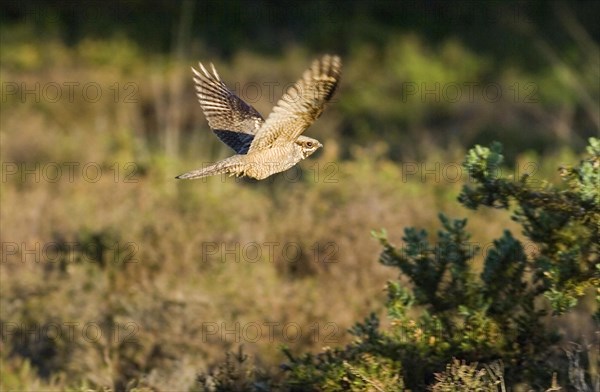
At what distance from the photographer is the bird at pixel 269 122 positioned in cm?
492

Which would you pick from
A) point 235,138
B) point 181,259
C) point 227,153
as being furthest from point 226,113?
point 227,153

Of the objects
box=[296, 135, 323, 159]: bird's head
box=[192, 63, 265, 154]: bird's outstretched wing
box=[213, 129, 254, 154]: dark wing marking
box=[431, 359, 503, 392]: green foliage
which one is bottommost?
box=[431, 359, 503, 392]: green foliage

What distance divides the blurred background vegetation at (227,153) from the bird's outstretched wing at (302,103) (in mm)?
1533

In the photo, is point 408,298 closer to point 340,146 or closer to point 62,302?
point 62,302

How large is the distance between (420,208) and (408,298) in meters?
3.69

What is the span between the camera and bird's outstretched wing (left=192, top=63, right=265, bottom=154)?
6027 millimetres

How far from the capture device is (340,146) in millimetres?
13508

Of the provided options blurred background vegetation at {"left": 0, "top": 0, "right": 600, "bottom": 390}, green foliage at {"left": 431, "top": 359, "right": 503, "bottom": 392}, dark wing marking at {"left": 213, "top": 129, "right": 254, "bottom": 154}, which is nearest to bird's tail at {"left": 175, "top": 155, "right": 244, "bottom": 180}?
dark wing marking at {"left": 213, "top": 129, "right": 254, "bottom": 154}

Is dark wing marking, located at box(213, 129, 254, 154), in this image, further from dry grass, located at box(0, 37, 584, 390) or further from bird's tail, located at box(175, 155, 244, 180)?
dry grass, located at box(0, 37, 584, 390)

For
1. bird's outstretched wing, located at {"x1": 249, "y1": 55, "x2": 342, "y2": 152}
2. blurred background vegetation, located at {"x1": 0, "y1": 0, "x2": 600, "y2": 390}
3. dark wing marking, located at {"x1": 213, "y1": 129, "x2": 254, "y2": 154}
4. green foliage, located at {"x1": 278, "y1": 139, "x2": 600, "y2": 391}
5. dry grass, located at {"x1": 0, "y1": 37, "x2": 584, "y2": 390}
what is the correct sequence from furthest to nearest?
blurred background vegetation, located at {"x1": 0, "y1": 0, "x2": 600, "y2": 390} → dry grass, located at {"x1": 0, "y1": 37, "x2": 584, "y2": 390} → dark wing marking, located at {"x1": 213, "y1": 129, "x2": 254, "y2": 154} → green foliage, located at {"x1": 278, "y1": 139, "x2": 600, "y2": 391} → bird's outstretched wing, located at {"x1": 249, "y1": 55, "x2": 342, "y2": 152}

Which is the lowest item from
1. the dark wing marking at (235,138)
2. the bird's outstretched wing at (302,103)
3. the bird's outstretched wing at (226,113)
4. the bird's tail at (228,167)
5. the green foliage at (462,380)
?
the green foliage at (462,380)

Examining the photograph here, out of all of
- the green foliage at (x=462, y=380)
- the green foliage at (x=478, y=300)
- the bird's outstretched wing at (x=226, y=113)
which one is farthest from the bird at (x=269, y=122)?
Answer: the green foliage at (x=462, y=380)

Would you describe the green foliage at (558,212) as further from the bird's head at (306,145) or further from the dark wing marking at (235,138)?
the dark wing marking at (235,138)

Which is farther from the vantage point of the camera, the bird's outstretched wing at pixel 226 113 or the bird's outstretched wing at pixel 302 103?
the bird's outstretched wing at pixel 226 113
